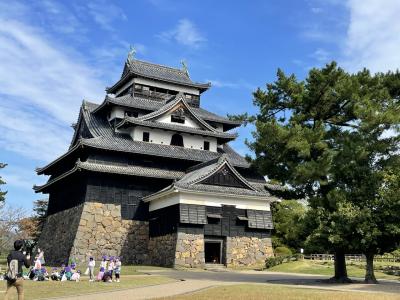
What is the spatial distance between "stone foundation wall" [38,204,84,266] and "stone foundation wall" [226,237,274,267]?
12636 mm

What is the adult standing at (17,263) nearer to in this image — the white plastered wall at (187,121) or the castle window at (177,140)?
the white plastered wall at (187,121)

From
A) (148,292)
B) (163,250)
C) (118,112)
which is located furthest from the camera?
(118,112)

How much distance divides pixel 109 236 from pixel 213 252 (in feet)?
28.4

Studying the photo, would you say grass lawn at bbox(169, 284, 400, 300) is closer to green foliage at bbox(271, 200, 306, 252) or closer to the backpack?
the backpack

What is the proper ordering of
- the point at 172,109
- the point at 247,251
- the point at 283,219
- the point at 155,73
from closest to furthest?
the point at 247,251 < the point at 172,109 < the point at 283,219 < the point at 155,73

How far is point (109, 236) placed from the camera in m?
39.0

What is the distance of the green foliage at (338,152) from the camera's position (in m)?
23.3

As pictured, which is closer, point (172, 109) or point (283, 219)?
point (172, 109)

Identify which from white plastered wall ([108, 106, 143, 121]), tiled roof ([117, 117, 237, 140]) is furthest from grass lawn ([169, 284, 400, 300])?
white plastered wall ([108, 106, 143, 121])

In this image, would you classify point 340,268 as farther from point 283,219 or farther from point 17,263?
point 283,219

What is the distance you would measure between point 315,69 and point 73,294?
18.3 meters

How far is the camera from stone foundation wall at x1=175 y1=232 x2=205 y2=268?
34.9 metres

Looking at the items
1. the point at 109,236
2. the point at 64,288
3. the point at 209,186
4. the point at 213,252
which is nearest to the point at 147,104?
the point at 209,186

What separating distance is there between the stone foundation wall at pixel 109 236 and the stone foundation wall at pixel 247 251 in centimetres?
753
